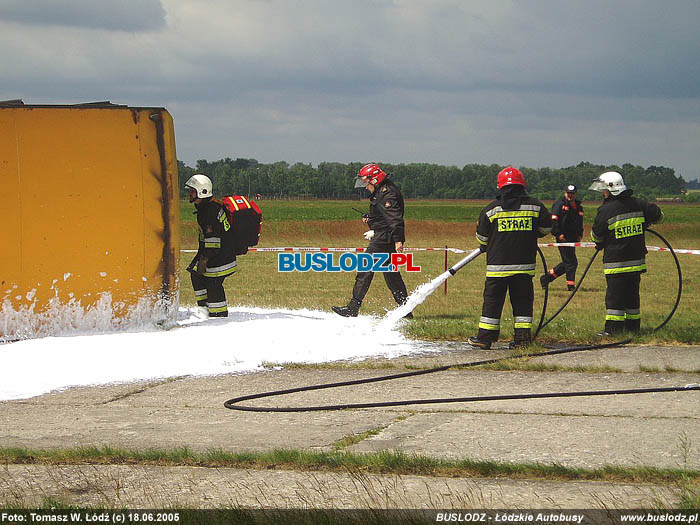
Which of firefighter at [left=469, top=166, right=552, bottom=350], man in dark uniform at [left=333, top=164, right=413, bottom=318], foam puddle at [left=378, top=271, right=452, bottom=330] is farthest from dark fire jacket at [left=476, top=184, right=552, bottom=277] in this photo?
man in dark uniform at [left=333, top=164, right=413, bottom=318]

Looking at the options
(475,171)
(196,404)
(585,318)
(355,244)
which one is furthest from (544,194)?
(196,404)

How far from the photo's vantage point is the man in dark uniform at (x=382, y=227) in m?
12.3

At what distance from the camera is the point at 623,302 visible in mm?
10383

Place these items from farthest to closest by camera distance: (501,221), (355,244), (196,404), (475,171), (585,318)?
1. (475,171)
2. (355,244)
3. (585,318)
4. (501,221)
5. (196,404)

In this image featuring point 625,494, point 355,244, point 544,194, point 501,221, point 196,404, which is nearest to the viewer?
point 625,494

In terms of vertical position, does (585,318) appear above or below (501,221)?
below

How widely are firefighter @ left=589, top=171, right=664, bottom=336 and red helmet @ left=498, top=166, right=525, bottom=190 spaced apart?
1329mm

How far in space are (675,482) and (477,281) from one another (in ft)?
50.1

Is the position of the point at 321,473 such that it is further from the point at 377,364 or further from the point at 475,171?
the point at 475,171

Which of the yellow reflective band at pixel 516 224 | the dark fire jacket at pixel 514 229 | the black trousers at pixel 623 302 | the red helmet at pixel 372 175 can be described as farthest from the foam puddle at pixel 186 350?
the black trousers at pixel 623 302

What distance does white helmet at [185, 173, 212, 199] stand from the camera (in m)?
11.4

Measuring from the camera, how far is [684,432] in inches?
225

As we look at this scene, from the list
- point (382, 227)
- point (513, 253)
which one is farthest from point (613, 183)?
point (382, 227)

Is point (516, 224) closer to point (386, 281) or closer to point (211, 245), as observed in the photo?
point (386, 281)
